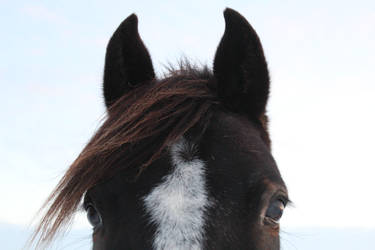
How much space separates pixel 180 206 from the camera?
1972mm

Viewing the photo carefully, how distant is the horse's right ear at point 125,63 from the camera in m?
2.73

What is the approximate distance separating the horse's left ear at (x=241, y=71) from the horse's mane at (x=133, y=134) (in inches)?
5.0

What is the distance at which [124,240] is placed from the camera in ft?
6.66

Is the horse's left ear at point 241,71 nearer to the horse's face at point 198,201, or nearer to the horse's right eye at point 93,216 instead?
the horse's face at point 198,201

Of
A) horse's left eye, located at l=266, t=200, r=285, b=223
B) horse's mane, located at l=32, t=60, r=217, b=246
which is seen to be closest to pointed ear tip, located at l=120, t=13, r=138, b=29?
horse's mane, located at l=32, t=60, r=217, b=246

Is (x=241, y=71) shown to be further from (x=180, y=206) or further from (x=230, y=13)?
(x=180, y=206)

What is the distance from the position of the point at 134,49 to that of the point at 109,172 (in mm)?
976

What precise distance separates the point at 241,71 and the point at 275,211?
37.4 inches

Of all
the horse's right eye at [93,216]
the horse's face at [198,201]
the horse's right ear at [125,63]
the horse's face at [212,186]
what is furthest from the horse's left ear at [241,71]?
the horse's right eye at [93,216]

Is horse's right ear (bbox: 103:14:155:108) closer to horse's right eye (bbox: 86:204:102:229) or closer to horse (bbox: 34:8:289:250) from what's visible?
horse (bbox: 34:8:289:250)

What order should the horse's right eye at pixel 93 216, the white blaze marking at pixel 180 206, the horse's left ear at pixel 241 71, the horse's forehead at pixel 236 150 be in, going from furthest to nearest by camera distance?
the horse's left ear at pixel 241 71
the horse's right eye at pixel 93 216
the horse's forehead at pixel 236 150
the white blaze marking at pixel 180 206

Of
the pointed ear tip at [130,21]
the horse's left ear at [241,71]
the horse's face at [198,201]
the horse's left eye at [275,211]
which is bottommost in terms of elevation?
the horse's left eye at [275,211]

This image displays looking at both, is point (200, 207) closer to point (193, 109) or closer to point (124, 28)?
point (193, 109)

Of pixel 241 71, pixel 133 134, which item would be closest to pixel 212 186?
pixel 133 134
